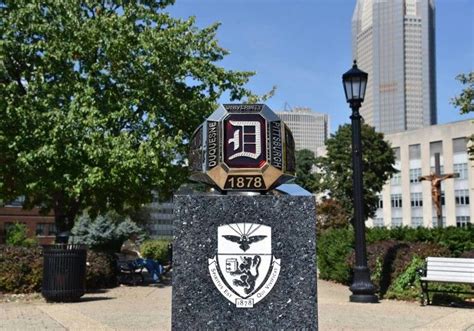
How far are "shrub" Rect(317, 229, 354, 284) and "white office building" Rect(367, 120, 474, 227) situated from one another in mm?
54626

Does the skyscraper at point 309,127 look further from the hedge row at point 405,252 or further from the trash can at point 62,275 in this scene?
the trash can at point 62,275

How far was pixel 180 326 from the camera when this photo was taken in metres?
4.49

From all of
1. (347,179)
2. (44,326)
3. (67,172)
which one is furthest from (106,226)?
(44,326)

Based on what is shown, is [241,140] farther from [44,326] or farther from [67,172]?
[67,172]

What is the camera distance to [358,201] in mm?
12289

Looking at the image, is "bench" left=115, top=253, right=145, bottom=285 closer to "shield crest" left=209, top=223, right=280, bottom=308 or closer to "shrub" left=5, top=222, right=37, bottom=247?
"shield crest" left=209, top=223, right=280, bottom=308

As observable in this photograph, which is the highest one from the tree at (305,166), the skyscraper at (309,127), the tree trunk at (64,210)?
the skyscraper at (309,127)

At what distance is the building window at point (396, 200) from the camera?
82.1 m

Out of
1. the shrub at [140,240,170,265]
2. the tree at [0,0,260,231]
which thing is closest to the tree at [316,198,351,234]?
the shrub at [140,240,170,265]

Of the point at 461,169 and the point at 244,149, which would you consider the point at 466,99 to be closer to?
the point at 244,149

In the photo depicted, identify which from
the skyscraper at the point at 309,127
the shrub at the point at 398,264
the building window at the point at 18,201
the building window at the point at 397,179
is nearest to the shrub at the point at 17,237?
the building window at the point at 18,201

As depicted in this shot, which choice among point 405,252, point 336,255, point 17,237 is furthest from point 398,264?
point 17,237

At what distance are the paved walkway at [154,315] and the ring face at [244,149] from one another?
15.2ft

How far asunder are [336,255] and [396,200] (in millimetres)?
69139
